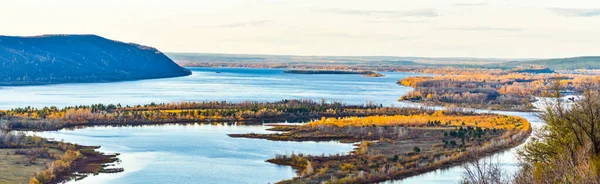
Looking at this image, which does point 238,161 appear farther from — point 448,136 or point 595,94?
point 595,94

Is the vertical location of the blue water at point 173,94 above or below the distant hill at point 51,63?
below

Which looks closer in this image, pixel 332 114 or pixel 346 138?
pixel 346 138

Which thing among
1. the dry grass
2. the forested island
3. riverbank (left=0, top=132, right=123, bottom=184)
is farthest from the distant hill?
the dry grass

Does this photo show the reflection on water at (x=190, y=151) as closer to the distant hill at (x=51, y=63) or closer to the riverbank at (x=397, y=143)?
the riverbank at (x=397, y=143)

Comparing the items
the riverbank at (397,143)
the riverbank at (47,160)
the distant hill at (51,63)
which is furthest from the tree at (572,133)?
the distant hill at (51,63)

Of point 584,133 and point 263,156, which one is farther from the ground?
point 584,133

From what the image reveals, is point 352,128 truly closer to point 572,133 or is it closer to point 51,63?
point 572,133

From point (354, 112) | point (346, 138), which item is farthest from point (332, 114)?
point (346, 138)

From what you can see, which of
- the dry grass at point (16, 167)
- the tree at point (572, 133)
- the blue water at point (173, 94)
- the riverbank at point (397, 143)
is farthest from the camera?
the blue water at point (173, 94)

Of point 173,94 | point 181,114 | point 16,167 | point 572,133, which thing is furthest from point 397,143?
point 173,94

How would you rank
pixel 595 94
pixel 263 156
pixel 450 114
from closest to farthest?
pixel 595 94 < pixel 263 156 < pixel 450 114

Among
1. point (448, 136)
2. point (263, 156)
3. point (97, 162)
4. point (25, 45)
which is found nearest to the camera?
point (97, 162)
